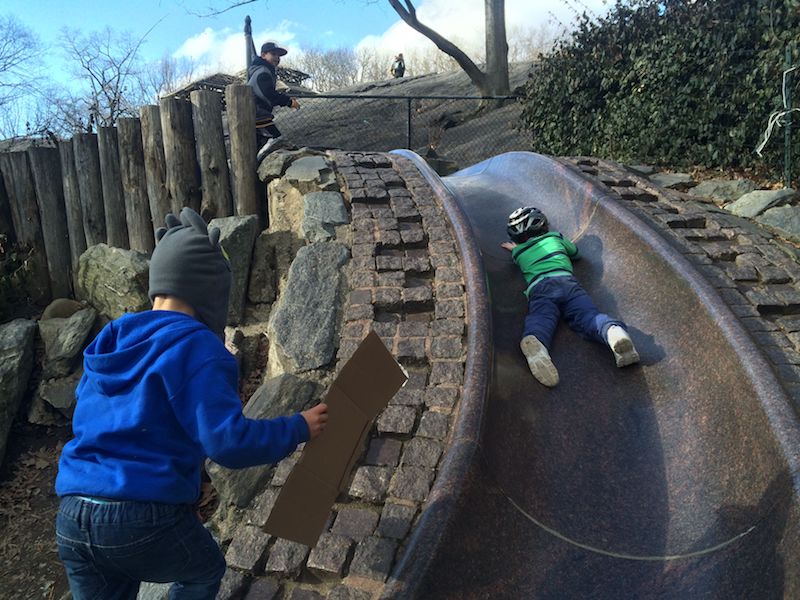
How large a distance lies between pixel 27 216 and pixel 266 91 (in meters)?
2.64

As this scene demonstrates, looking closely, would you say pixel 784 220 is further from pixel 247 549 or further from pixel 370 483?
pixel 247 549

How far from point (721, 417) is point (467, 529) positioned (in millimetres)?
1341

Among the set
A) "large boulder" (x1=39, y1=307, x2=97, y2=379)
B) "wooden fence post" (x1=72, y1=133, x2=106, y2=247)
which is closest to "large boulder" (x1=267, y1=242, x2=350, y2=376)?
"large boulder" (x1=39, y1=307, x2=97, y2=379)

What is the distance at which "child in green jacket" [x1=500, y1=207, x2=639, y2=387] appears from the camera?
3225 millimetres

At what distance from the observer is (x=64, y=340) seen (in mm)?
5273

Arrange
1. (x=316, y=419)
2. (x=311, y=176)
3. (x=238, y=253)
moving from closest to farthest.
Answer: (x=316, y=419)
(x=238, y=253)
(x=311, y=176)

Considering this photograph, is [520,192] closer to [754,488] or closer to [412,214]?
[412,214]

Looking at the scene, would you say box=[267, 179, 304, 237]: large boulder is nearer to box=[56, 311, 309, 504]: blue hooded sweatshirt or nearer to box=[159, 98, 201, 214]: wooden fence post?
box=[159, 98, 201, 214]: wooden fence post

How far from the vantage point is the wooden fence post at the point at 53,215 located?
19.6 feet

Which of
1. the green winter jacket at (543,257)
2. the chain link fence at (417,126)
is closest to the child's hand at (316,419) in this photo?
the green winter jacket at (543,257)

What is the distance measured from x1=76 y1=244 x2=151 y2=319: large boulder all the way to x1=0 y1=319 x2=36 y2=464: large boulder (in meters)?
0.58

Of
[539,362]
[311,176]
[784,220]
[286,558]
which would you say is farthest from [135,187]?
[784,220]

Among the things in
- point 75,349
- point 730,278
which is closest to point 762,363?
point 730,278

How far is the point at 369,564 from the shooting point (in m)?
2.21
